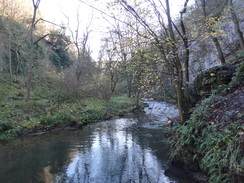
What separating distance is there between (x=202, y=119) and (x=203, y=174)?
1.51m

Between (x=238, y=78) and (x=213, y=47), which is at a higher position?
(x=213, y=47)

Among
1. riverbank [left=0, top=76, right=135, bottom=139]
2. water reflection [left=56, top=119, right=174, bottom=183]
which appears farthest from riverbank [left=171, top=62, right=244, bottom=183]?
riverbank [left=0, top=76, right=135, bottom=139]

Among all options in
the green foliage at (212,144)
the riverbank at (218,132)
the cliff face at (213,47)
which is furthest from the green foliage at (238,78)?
the green foliage at (212,144)

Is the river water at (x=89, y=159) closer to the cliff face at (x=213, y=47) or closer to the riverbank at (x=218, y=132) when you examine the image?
the riverbank at (x=218, y=132)

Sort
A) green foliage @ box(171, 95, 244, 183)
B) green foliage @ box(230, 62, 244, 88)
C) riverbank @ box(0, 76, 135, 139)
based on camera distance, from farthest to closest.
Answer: riverbank @ box(0, 76, 135, 139) < green foliage @ box(230, 62, 244, 88) < green foliage @ box(171, 95, 244, 183)

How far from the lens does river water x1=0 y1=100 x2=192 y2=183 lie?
211 inches

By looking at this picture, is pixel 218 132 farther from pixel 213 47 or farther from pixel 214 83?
pixel 213 47

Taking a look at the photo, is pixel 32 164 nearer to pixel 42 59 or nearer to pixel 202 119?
pixel 202 119

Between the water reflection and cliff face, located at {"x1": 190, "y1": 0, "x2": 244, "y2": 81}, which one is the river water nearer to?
the water reflection

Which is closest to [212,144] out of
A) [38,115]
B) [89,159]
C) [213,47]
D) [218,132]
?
[218,132]

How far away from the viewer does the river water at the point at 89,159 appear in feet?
17.6

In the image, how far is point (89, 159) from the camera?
6656mm

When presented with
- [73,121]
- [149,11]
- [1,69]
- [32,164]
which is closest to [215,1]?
[149,11]

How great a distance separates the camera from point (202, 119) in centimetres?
557
